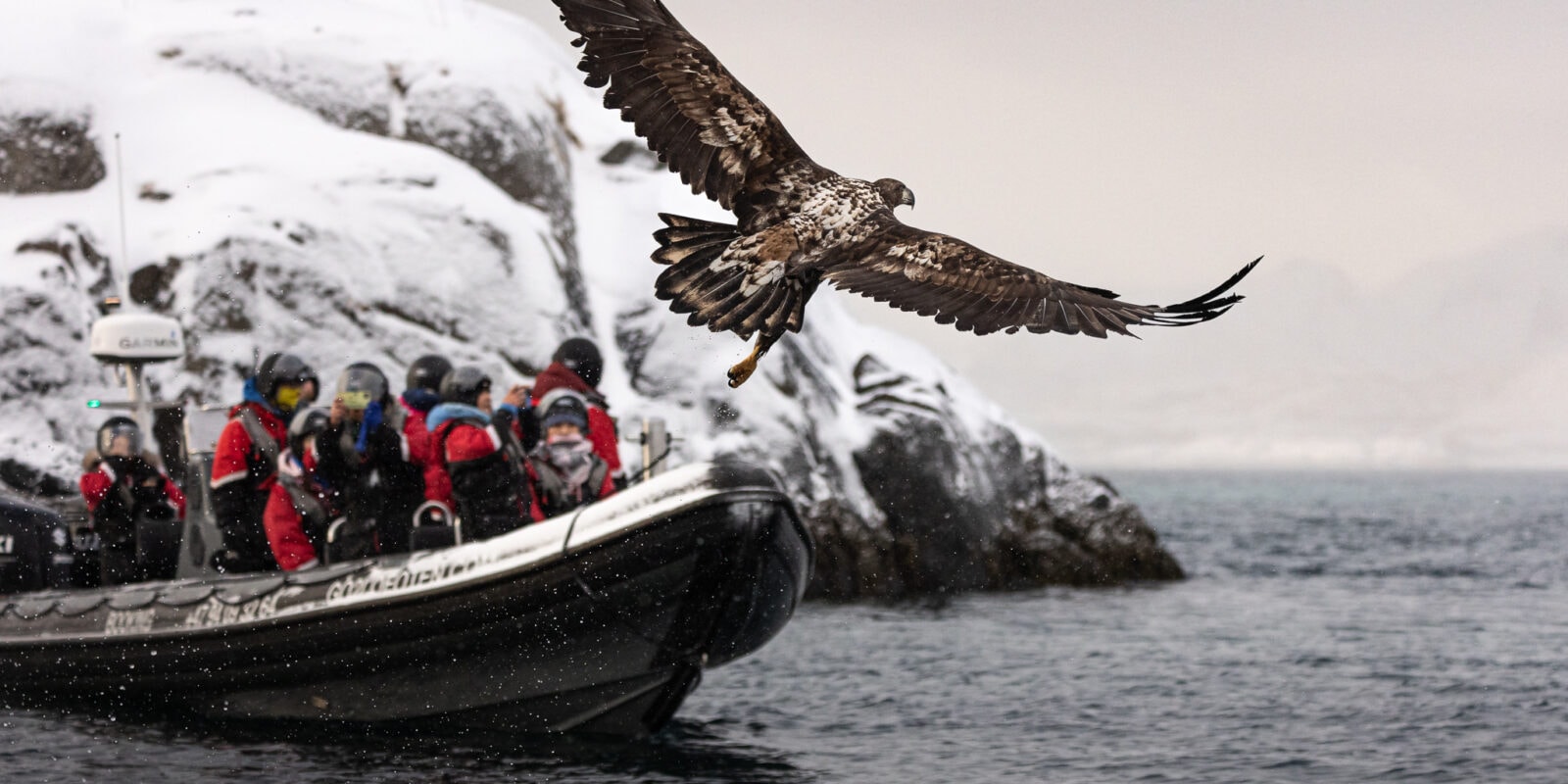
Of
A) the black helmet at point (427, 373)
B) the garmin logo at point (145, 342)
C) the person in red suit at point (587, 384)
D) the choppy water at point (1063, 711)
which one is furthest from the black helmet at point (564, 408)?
the garmin logo at point (145, 342)

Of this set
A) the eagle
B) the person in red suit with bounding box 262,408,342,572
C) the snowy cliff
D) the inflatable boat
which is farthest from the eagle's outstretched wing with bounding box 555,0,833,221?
the snowy cliff

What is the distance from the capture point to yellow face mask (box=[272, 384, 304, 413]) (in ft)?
31.7

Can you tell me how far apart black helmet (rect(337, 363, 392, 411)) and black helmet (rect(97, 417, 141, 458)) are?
2244 millimetres

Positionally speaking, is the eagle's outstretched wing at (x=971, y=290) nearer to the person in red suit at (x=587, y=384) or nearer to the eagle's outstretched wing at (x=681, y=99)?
the eagle's outstretched wing at (x=681, y=99)

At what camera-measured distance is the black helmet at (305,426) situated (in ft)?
30.6

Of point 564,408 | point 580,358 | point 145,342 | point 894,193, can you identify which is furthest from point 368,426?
point 894,193

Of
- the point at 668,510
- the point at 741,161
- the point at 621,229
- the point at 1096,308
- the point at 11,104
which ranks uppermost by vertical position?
the point at 11,104

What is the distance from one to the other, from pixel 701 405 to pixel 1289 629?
8.37 metres

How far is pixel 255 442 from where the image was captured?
371 inches

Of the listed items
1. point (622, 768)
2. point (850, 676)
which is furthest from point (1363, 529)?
point (622, 768)

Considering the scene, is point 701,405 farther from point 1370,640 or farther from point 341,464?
point 341,464

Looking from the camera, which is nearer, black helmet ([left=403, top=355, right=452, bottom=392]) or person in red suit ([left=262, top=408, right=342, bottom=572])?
person in red suit ([left=262, top=408, right=342, bottom=572])

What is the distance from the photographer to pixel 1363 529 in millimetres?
46875

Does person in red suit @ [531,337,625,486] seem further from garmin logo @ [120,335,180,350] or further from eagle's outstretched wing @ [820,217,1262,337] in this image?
eagle's outstretched wing @ [820,217,1262,337]
